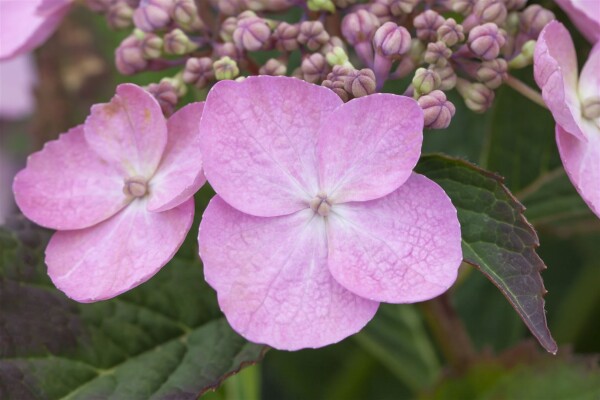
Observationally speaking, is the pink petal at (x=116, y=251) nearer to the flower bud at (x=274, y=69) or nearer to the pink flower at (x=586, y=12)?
the flower bud at (x=274, y=69)

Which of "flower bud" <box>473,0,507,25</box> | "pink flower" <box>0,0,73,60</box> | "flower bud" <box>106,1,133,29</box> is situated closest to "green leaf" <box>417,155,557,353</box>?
"flower bud" <box>473,0,507,25</box>

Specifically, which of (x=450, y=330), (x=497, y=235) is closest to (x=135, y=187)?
(x=497, y=235)

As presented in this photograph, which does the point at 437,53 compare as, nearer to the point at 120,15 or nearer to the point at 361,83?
the point at 361,83

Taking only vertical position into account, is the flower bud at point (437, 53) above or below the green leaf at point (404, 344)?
above

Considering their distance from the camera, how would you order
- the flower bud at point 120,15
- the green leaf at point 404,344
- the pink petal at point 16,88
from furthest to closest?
the pink petal at point 16,88 < the green leaf at point 404,344 < the flower bud at point 120,15

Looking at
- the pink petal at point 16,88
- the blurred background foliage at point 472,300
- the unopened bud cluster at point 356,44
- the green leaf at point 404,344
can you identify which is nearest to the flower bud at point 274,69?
the unopened bud cluster at point 356,44

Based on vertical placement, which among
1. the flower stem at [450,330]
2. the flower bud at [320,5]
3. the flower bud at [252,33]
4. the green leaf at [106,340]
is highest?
the flower bud at [320,5]

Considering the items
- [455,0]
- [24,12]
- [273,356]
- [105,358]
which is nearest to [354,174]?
[455,0]

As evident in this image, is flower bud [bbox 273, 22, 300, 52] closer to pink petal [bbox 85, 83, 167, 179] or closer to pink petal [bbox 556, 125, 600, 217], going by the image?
pink petal [bbox 85, 83, 167, 179]
